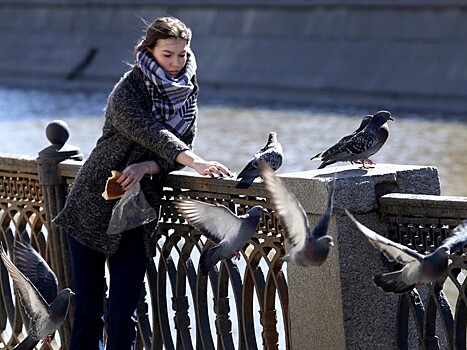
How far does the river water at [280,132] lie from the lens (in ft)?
69.6

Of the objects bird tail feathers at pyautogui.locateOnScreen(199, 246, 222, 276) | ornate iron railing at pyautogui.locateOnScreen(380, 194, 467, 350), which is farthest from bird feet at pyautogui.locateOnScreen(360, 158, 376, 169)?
bird tail feathers at pyautogui.locateOnScreen(199, 246, 222, 276)

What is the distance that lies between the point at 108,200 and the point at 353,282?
1.18m

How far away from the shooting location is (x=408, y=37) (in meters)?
32.2

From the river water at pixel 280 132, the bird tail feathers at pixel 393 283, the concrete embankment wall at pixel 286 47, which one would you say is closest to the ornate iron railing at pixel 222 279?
the bird tail feathers at pixel 393 283

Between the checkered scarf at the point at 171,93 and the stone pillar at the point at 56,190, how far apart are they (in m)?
1.19

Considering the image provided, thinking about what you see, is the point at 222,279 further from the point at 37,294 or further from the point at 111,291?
the point at 37,294

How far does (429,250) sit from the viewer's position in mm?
5645

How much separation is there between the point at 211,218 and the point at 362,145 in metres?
0.95

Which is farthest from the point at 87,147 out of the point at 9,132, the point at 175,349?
the point at 175,349

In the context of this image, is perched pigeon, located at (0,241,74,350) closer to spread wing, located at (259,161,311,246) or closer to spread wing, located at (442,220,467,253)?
spread wing, located at (259,161,311,246)

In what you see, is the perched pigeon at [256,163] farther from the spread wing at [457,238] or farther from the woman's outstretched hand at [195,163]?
the spread wing at [457,238]

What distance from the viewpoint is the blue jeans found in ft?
20.7

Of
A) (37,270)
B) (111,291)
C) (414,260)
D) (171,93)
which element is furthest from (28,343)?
(414,260)

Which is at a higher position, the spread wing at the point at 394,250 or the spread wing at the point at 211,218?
the spread wing at the point at 211,218
